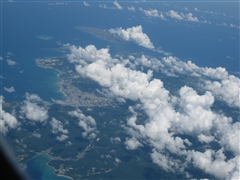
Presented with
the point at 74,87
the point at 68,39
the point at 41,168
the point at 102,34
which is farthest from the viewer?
the point at 102,34

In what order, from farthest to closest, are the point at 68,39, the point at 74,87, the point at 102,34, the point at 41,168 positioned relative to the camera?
the point at 102,34 < the point at 68,39 < the point at 74,87 < the point at 41,168

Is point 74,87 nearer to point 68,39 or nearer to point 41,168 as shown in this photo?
point 41,168

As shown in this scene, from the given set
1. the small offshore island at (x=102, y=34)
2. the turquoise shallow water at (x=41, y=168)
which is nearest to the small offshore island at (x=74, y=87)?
the turquoise shallow water at (x=41, y=168)

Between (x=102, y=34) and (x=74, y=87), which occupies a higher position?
(x=102, y=34)

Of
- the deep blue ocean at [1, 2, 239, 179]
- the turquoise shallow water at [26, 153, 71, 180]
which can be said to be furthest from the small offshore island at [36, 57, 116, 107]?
the turquoise shallow water at [26, 153, 71, 180]

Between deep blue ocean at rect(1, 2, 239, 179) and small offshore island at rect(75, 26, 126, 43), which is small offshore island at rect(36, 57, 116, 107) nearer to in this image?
deep blue ocean at rect(1, 2, 239, 179)

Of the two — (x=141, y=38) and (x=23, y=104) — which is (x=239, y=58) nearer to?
(x=141, y=38)

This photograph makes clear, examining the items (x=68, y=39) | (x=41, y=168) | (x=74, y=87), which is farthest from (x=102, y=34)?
(x=41, y=168)
